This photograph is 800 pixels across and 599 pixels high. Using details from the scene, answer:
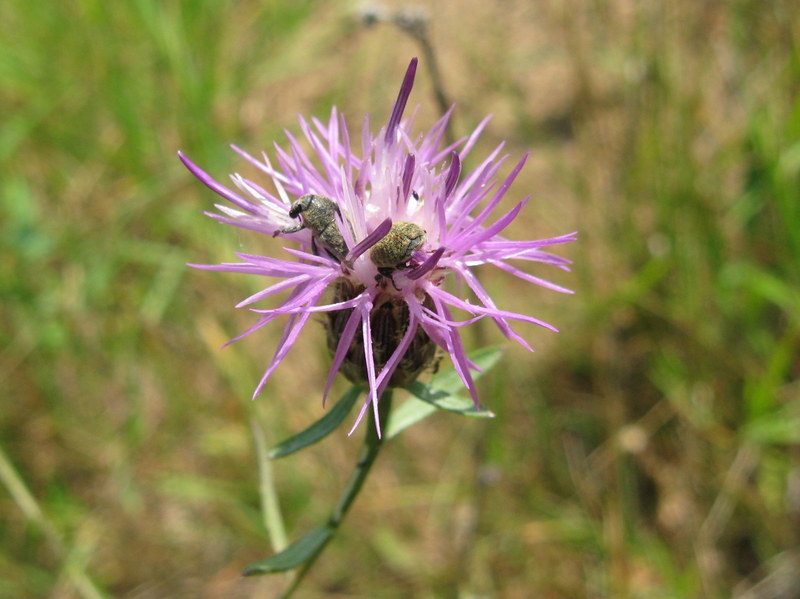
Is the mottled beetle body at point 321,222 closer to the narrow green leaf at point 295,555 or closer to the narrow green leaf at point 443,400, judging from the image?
the narrow green leaf at point 443,400

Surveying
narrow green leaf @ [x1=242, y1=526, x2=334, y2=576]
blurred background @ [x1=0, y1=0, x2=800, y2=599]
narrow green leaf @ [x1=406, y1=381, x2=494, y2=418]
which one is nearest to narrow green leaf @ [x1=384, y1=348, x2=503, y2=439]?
narrow green leaf @ [x1=406, y1=381, x2=494, y2=418]

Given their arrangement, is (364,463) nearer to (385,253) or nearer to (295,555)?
(295,555)

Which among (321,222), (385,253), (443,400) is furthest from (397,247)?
(443,400)

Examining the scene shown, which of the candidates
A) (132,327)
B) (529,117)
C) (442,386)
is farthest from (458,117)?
(442,386)

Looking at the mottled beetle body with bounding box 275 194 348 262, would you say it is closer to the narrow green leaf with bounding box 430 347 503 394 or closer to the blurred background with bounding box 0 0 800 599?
the narrow green leaf with bounding box 430 347 503 394

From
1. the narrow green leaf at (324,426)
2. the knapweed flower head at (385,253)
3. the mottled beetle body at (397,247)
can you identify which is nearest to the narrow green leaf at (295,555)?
the narrow green leaf at (324,426)
